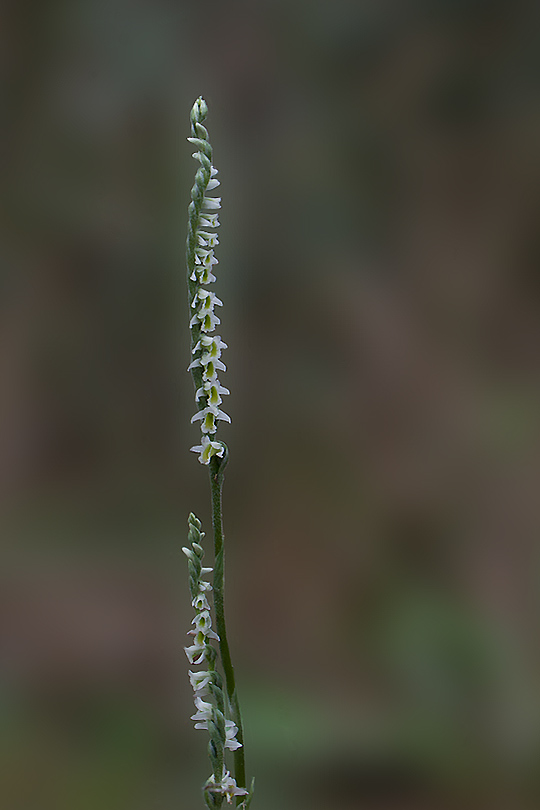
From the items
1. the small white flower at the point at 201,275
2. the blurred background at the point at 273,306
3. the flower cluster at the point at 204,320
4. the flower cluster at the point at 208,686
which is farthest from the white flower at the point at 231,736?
the blurred background at the point at 273,306

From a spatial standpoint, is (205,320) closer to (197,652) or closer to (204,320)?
(204,320)

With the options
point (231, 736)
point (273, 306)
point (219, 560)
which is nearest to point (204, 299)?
point (219, 560)

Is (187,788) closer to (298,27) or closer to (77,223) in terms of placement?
(77,223)

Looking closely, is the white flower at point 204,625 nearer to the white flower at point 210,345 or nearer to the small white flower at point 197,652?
the small white flower at point 197,652

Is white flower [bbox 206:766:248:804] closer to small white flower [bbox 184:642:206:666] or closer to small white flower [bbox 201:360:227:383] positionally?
small white flower [bbox 184:642:206:666]

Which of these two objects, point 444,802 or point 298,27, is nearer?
point 444,802

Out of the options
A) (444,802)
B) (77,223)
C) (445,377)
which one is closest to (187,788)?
(444,802)

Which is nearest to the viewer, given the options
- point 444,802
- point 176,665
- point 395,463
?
point 444,802

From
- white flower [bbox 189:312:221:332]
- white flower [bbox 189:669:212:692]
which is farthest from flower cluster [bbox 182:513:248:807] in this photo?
white flower [bbox 189:312:221:332]
